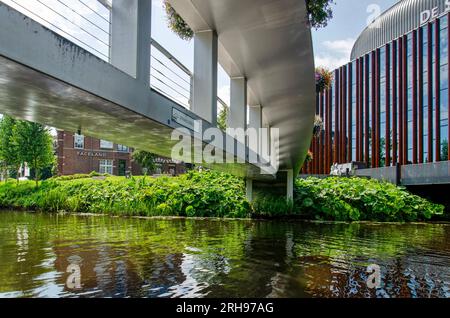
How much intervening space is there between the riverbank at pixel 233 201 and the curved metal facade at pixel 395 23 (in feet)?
58.9

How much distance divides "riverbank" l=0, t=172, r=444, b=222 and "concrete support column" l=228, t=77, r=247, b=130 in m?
10.1

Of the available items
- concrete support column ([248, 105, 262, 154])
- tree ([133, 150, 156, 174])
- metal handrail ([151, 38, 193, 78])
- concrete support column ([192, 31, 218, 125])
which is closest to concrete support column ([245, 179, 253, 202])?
concrete support column ([248, 105, 262, 154])

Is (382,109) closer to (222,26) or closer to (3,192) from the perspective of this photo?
(3,192)

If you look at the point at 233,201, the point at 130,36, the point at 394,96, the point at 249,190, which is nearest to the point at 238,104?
the point at 130,36

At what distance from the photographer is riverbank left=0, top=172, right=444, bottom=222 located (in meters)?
19.4

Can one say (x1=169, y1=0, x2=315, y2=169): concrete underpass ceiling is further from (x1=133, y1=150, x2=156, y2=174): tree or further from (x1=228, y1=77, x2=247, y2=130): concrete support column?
(x1=133, y1=150, x2=156, y2=174): tree

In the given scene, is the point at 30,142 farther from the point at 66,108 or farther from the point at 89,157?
the point at 66,108

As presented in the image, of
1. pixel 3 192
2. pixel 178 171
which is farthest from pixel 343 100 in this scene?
pixel 3 192

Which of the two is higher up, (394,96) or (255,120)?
(394,96)

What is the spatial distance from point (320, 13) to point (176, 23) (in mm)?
2776

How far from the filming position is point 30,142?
30.7 meters

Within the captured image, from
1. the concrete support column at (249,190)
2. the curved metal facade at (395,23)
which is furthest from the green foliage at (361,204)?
the curved metal facade at (395,23)

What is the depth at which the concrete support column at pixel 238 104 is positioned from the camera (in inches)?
352

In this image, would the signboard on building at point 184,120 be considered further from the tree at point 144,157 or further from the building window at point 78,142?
the building window at point 78,142
